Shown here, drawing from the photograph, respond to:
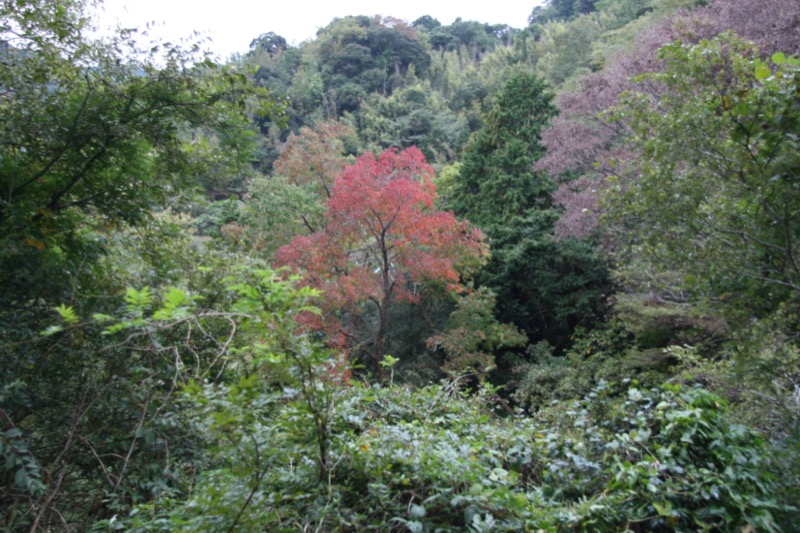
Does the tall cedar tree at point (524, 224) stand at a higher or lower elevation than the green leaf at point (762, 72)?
lower

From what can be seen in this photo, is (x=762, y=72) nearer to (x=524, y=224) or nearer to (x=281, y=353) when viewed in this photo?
(x=281, y=353)

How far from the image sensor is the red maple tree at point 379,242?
311 inches

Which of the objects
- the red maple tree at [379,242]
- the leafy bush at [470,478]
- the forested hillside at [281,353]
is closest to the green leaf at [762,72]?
the forested hillside at [281,353]

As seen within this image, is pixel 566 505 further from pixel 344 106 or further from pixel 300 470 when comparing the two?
pixel 344 106

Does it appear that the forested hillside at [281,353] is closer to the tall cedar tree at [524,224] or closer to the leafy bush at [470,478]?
the leafy bush at [470,478]

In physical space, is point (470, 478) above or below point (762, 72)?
below

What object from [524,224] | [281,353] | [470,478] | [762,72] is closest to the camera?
[281,353]

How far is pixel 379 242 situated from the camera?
8305 mm

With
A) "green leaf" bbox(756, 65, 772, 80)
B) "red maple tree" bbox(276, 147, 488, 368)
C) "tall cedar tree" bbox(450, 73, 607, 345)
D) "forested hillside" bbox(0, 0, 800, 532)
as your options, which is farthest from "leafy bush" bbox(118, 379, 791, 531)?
"tall cedar tree" bbox(450, 73, 607, 345)

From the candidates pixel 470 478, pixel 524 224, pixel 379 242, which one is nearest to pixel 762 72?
pixel 470 478

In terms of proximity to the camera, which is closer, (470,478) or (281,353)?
(281,353)

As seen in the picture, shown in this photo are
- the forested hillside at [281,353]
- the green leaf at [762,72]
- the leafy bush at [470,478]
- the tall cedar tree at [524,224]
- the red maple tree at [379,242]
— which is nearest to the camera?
the leafy bush at [470,478]

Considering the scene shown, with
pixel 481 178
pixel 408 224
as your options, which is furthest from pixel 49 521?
pixel 481 178

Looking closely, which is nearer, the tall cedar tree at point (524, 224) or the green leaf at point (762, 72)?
the green leaf at point (762, 72)
